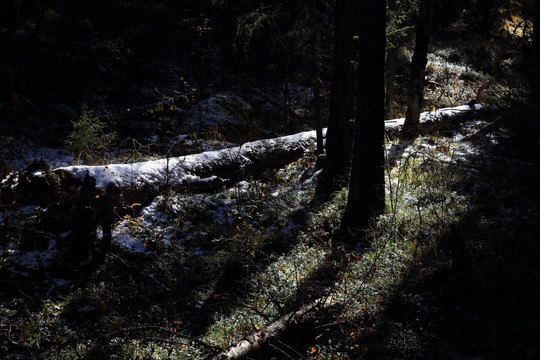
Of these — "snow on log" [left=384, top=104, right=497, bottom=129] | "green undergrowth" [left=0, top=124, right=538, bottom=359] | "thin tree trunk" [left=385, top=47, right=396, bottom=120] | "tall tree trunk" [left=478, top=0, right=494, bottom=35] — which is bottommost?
"green undergrowth" [left=0, top=124, right=538, bottom=359]

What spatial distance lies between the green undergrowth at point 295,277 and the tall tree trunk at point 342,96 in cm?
87

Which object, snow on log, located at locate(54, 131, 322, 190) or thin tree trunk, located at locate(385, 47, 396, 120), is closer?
snow on log, located at locate(54, 131, 322, 190)

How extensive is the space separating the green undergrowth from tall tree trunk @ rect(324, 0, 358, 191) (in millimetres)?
872

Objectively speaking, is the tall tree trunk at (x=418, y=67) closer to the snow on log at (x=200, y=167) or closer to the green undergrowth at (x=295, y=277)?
the snow on log at (x=200, y=167)

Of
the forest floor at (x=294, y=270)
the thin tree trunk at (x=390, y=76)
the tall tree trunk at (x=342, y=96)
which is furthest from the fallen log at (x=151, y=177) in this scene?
the thin tree trunk at (x=390, y=76)

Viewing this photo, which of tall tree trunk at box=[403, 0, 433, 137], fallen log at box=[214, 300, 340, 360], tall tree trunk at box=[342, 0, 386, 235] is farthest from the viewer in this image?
tall tree trunk at box=[403, 0, 433, 137]

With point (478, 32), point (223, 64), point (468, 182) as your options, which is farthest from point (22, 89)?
point (478, 32)

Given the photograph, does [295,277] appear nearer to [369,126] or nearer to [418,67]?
[369,126]

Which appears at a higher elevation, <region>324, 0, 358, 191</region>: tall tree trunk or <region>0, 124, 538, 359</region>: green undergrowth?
<region>324, 0, 358, 191</region>: tall tree trunk

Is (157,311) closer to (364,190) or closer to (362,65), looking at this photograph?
(364,190)

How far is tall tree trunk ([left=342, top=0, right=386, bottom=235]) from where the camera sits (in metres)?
6.78

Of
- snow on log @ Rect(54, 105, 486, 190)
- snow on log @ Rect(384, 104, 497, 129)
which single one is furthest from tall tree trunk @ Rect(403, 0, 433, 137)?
snow on log @ Rect(54, 105, 486, 190)

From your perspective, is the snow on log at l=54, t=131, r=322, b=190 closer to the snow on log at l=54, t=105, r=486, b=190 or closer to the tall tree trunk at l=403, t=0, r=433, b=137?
the snow on log at l=54, t=105, r=486, b=190

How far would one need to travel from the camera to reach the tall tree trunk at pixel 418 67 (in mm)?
11250
